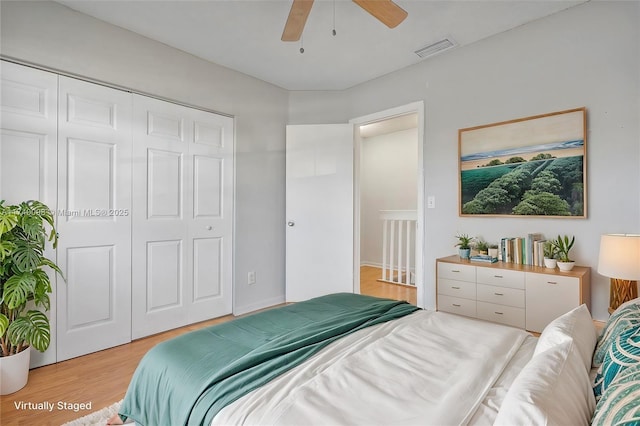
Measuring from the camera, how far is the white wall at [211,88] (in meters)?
2.22

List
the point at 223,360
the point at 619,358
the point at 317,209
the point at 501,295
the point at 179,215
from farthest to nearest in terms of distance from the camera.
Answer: the point at 317,209
the point at 179,215
the point at 501,295
the point at 223,360
the point at 619,358

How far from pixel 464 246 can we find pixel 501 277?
435mm

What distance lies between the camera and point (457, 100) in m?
2.97

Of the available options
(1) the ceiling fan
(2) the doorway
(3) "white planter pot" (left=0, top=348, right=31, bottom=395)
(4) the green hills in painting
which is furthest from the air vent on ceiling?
(3) "white planter pot" (left=0, top=348, right=31, bottom=395)

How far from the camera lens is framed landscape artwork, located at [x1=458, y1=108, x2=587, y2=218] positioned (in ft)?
7.70

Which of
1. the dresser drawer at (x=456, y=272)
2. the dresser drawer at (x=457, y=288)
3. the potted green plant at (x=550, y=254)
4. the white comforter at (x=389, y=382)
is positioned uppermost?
the potted green plant at (x=550, y=254)

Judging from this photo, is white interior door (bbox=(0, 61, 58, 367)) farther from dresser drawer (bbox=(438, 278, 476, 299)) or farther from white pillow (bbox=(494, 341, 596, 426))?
dresser drawer (bbox=(438, 278, 476, 299))

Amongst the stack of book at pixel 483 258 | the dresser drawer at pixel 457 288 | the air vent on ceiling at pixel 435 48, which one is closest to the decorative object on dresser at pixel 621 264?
the stack of book at pixel 483 258

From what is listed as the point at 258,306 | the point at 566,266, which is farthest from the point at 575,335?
the point at 258,306

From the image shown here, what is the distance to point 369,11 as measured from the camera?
75.8 inches

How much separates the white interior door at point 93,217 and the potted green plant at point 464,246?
2.75m

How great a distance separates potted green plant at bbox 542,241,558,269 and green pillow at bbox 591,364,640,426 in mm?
1865

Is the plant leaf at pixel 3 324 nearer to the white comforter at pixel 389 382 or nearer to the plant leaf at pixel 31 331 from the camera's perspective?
the plant leaf at pixel 31 331

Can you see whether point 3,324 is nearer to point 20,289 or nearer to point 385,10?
point 20,289
